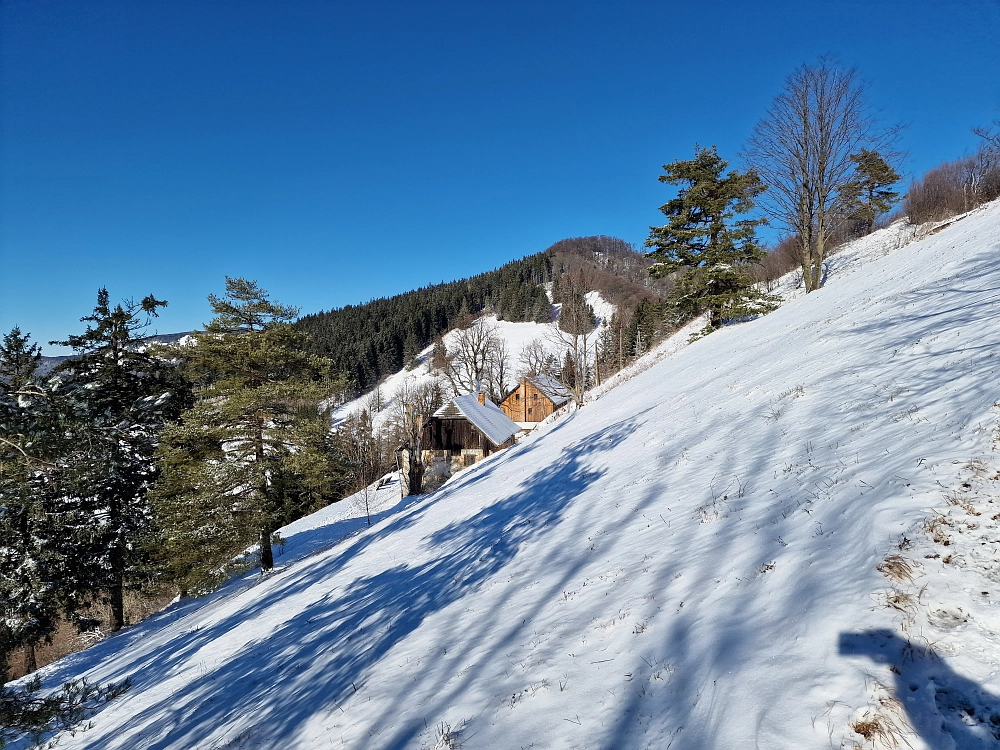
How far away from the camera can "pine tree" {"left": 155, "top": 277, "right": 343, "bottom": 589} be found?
13.9 metres

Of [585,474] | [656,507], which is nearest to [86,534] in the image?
[585,474]

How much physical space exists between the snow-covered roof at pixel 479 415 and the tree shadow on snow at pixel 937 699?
29.2 metres

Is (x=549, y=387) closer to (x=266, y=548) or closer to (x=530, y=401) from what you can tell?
(x=530, y=401)

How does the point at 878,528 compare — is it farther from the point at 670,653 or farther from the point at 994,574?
the point at 670,653

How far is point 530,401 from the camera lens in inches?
2064

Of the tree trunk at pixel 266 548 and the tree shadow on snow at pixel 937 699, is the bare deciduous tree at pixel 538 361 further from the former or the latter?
the tree shadow on snow at pixel 937 699

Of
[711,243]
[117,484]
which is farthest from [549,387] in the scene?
[117,484]

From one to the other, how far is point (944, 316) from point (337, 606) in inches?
459

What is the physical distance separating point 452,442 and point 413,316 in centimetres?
7905

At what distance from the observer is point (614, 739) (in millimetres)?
2732

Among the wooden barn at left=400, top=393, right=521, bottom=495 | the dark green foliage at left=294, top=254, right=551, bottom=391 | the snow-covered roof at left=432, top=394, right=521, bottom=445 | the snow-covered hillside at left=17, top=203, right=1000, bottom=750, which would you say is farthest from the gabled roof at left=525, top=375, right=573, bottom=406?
the snow-covered hillside at left=17, top=203, right=1000, bottom=750

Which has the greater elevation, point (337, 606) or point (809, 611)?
point (809, 611)

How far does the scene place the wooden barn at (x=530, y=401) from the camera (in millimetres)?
50531

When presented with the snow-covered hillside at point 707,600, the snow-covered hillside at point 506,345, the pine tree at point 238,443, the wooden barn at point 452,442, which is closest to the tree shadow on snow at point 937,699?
the snow-covered hillside at point 707,600
